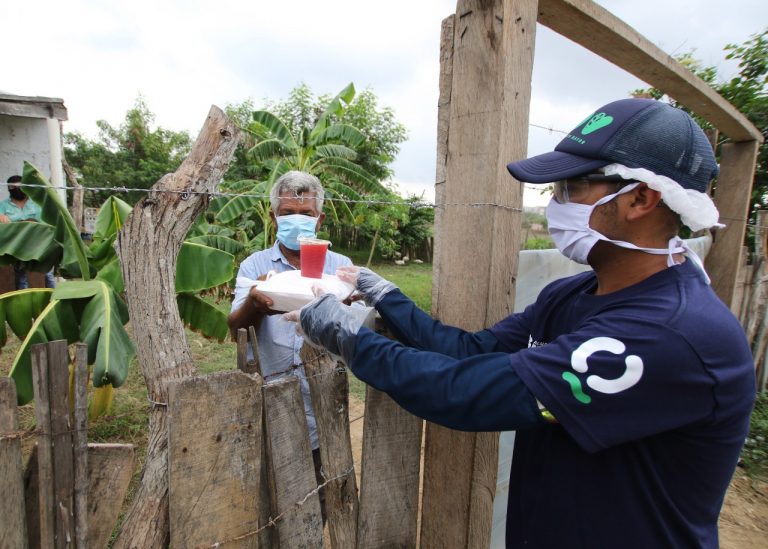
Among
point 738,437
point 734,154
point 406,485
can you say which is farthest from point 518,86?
point 734,154

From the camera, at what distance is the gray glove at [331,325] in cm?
122

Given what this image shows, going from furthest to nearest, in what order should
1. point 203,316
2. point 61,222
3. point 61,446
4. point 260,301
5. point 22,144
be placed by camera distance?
point 22,144 < point 203,316 < point 61,222 < point 260,301 < point 61,446

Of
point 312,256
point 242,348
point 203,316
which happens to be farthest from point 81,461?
point 203,316

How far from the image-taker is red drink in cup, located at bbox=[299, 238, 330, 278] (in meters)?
1.43

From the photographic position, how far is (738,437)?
1.06 m

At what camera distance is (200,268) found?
3.40 metres

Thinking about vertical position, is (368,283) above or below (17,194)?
below

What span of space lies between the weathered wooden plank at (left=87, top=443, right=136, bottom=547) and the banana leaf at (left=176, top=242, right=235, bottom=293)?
219 centimetres

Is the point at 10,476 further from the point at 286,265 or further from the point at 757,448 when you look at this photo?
the point at 757,448

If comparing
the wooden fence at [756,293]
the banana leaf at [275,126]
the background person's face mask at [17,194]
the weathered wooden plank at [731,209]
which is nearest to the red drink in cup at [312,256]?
the weathered wooden plank at [731,209]

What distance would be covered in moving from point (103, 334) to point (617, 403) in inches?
101

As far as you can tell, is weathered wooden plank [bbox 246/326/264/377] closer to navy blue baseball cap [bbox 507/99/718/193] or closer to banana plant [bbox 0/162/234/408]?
navy blue baseball cap [bbox 507/99/718/193]

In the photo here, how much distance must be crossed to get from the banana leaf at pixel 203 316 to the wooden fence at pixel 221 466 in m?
2.61

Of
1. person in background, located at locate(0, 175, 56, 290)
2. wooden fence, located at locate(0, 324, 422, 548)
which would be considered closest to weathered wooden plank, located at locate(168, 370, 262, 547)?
wooden fence, located at locate(0, 324, 422, 548)
